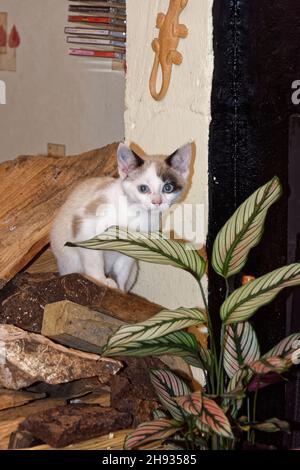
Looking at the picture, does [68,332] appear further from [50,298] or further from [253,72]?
[253,72]

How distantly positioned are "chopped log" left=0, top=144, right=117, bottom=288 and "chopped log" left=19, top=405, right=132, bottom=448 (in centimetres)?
51

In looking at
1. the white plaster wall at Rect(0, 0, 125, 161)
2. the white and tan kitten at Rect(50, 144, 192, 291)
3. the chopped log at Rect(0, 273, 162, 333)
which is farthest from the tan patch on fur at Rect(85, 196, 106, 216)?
the white plaster wall at Rect(0, 0, 125, 161)

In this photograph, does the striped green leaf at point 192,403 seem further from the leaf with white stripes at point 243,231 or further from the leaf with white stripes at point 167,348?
the leaf with white stripes at point 243,231

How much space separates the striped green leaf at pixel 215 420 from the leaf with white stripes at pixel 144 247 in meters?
0.26

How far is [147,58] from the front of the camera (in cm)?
192

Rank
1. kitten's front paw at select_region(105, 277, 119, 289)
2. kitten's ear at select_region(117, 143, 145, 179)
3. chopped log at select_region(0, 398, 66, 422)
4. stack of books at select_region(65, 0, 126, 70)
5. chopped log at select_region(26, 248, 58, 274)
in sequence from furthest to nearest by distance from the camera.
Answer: stack of books at select_region(65, 0, 126, 70) < chopped log at select_region(26, 248, 58, 274) < kitten's front paw at select_region(105, 277, 119, 289) < kitten's ear at select_region(117, 143, 145, 179) < chopped log at select_region(0, 398, 66, 422)

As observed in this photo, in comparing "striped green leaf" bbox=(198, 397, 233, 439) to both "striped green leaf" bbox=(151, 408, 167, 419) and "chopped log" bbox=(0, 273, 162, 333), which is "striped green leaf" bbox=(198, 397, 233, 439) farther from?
"chopped log" bbox=(0, 273, 162, 333)

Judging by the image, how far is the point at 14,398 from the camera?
5.18 ft

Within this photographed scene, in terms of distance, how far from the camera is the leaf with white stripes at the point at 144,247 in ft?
4.17

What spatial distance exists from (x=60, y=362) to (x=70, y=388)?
14cm

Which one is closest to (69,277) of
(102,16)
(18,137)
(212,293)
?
(212,293)

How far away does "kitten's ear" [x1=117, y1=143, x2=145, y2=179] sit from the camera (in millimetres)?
1754

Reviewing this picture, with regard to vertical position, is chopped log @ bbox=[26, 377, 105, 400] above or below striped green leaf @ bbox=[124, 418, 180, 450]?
below

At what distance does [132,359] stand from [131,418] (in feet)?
0.47
